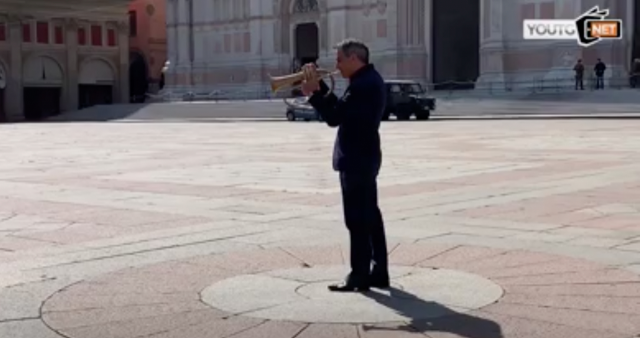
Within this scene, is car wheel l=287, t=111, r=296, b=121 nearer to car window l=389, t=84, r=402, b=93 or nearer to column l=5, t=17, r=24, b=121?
car window l=389, t=84, r=402, b=93

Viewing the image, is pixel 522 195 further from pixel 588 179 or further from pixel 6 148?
pixel 6 148

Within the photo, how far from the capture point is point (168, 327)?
554 centimetres

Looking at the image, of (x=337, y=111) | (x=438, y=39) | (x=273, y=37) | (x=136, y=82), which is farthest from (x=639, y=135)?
(x=136, y=82)

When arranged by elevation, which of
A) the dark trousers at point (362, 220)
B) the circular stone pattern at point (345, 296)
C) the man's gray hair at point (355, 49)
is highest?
the man's gray hair at point (355, 49)

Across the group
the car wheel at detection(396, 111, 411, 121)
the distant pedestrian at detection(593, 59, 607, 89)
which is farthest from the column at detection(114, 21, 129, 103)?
the distant pedestrian at detection(593, 59, 607, 89)

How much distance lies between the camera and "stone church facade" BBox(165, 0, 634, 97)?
153 ft

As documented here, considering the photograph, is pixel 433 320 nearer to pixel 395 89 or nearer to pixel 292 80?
pixel 292 80

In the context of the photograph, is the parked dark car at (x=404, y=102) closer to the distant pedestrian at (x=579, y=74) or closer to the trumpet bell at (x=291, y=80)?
the distant pedestrian at (x=579, y=74)

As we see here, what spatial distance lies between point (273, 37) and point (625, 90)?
25.8 metres

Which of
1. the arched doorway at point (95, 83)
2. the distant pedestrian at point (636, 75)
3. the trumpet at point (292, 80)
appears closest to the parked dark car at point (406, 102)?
the distant pedestrian at point (636, 75)

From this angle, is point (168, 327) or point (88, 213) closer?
point (168, 327)

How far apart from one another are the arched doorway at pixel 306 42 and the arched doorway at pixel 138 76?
17.0 m

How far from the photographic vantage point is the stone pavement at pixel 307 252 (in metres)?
5.66

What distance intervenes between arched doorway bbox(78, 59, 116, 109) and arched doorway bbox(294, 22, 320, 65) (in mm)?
15291
